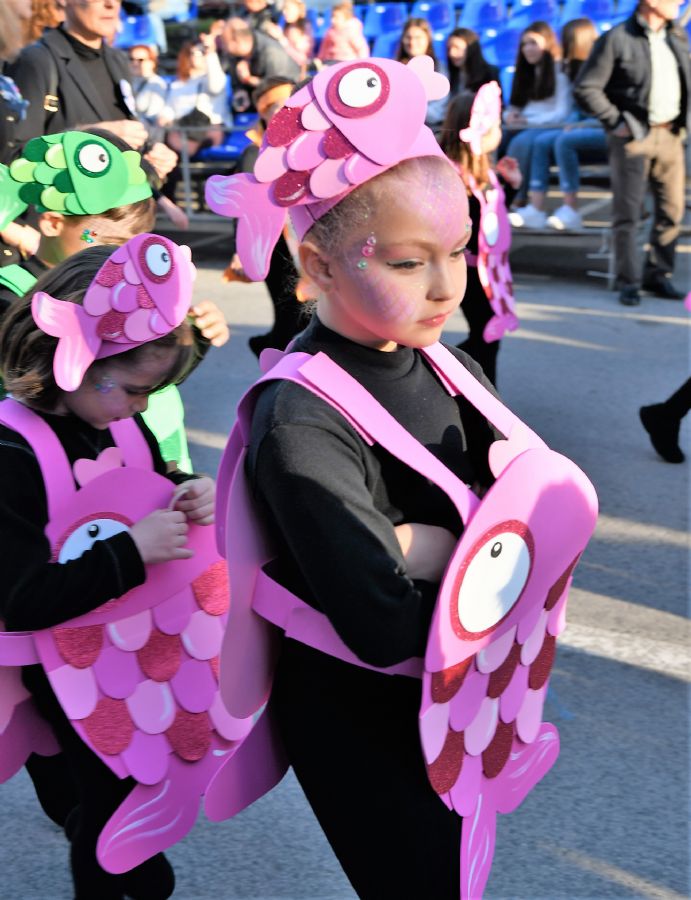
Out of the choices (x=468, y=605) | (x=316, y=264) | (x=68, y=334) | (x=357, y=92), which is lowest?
(x=468, y=605)

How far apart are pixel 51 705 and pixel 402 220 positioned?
1171mm

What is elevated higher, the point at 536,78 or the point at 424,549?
the point at 424,549

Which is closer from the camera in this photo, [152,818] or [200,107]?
[152,818]

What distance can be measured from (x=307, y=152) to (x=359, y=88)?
4.2 inches

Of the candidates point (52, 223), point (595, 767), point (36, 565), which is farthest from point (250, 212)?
point (595, 767)

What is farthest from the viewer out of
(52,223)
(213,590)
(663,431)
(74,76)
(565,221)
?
(565,221)

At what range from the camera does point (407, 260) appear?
1.54 m

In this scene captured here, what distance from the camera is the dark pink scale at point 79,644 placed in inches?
79.7

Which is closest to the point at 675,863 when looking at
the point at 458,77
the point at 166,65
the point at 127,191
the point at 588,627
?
the point at 588,627

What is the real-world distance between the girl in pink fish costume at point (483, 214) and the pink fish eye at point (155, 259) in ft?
9.22

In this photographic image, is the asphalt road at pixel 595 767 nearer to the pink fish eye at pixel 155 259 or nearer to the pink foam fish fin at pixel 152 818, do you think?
the pink foam fish fin at pixel 152 818

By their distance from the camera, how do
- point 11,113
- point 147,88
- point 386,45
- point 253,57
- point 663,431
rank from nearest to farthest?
point 11,113
point 663,431
point 253,57
point 147,88
point 386,45

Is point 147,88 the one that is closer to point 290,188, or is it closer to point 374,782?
point 290,188

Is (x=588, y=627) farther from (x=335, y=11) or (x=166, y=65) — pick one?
(x=166, y=65)
